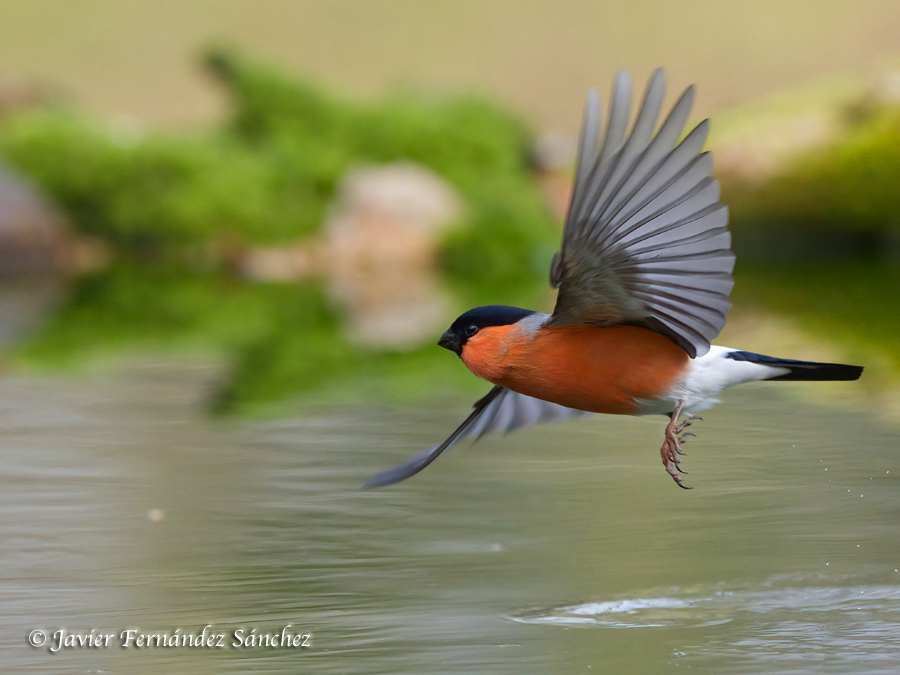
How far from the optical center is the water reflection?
2502mm

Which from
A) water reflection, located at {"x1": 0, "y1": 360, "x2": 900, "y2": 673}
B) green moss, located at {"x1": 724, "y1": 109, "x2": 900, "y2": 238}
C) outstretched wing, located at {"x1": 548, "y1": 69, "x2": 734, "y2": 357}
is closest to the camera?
outstretched wing, located at {"x1": 548, "y1": 69, "x2": 734, "y2": 357}

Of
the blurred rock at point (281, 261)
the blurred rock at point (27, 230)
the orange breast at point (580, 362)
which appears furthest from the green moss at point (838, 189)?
the orange breast at point (580, 362)

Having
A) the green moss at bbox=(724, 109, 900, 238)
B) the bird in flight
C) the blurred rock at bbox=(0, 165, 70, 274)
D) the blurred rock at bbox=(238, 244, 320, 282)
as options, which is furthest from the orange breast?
the blurred rock at bbox=(0, 165, 70, 274)

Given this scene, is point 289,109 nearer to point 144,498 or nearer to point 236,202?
point 236,202

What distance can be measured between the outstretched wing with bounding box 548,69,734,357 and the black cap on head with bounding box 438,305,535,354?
0.13 m

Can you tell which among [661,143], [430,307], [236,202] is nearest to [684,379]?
[661,143]

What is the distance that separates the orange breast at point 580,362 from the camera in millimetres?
2527

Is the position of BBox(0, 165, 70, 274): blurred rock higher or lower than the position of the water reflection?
higher

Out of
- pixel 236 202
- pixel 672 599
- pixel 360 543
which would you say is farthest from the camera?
pixel 236 202

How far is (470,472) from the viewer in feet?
13.4

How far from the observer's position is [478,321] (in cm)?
259

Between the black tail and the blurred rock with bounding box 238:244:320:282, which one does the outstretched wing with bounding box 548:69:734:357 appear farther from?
the blurred rock with bounding box 238:244:320:282

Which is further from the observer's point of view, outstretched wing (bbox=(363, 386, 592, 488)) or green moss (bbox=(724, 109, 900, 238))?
green moss (bbox=(724, 109, 900, 238))

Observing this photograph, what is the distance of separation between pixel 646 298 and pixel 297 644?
98 centimetres
